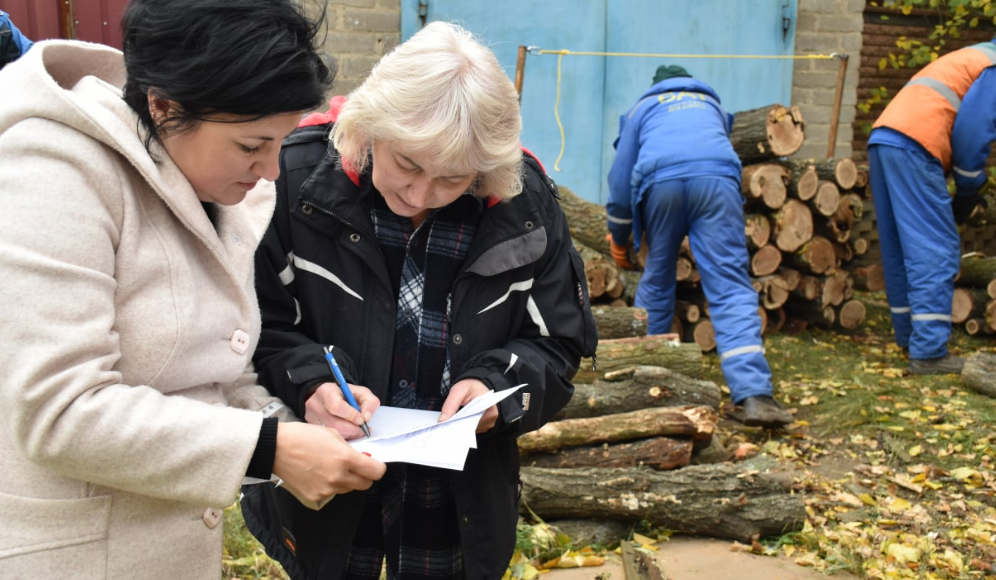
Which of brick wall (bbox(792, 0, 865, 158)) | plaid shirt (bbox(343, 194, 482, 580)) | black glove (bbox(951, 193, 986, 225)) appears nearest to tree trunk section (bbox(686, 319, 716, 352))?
black glove (bbox(951, 193, 986, 225))

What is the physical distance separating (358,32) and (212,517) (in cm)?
622

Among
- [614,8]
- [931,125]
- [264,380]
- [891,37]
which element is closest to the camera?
[264,380]

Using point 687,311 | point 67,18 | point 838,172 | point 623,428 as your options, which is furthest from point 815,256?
point 67,18

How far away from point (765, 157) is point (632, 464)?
358 cm

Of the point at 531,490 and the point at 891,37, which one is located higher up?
the point at 891,37

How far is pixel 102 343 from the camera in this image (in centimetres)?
124

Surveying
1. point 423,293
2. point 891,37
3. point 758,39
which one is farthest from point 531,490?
point 891,37

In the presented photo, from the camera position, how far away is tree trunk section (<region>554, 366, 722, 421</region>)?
4.17 meters

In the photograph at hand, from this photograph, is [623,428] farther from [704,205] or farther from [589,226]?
[589,226]

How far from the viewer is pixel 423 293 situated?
1977 mm

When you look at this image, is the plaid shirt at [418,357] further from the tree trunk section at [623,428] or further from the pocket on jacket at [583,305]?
the tree trunk section at [623,428]

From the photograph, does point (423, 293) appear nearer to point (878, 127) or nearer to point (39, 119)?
point (39, 119)

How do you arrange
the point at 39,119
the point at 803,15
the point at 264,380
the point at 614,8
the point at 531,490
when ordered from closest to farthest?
the point at 39,119 < the point at 264,380 < the point at 531,490 < the point at 614,8 < the point at 803,15

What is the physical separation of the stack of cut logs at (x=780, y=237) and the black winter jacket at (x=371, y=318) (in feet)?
13.7
